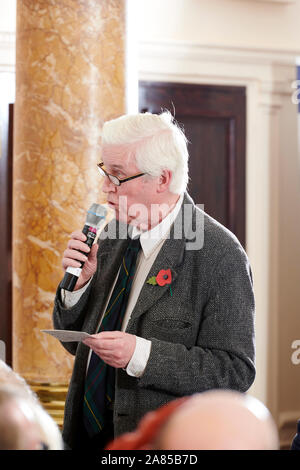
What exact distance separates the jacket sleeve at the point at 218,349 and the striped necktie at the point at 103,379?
168 mm

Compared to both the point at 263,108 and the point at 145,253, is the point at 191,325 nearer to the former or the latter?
the point at 145,253

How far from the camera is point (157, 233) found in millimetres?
2088

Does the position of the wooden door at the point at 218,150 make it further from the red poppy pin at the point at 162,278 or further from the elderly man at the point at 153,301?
the red poppy pin at the point at 162,278

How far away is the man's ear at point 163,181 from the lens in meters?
2.07

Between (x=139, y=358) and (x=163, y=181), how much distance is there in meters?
0.57

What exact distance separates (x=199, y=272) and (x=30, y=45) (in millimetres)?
1612

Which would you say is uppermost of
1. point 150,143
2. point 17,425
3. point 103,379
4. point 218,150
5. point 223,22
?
point 223,22

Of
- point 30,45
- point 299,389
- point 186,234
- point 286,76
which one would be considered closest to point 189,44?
point 286,76

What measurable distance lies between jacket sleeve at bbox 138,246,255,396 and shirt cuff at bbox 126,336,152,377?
1 cm

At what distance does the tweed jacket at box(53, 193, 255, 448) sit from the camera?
185cm

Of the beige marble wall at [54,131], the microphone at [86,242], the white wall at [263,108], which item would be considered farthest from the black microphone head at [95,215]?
the white wall at [263,108]

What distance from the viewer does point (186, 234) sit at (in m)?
2.04

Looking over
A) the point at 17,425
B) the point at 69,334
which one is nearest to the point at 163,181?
the point at 69,334
